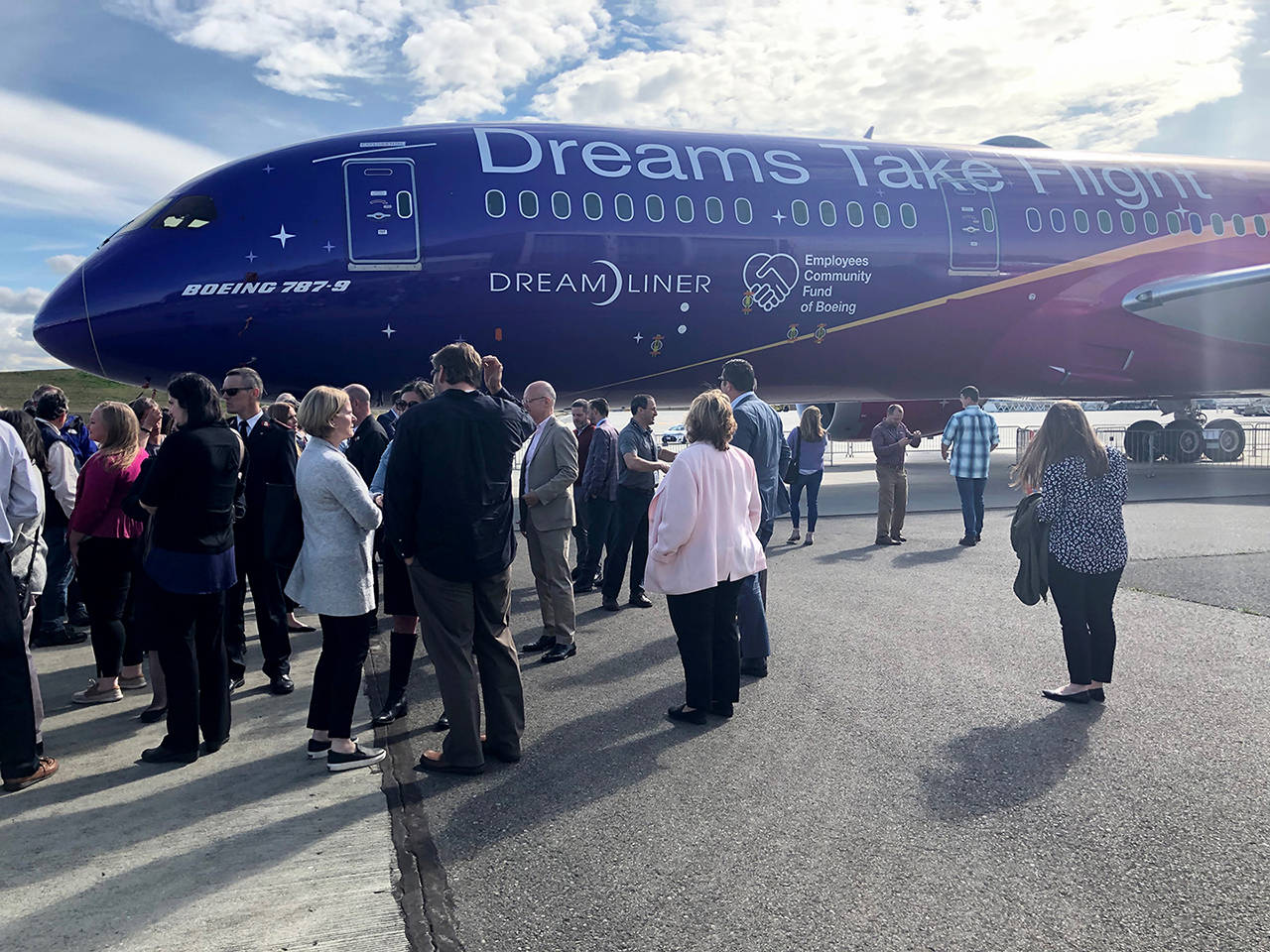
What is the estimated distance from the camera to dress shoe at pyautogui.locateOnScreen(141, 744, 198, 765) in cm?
439

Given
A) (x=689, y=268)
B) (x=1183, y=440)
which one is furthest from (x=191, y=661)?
(x=1183, y=440)

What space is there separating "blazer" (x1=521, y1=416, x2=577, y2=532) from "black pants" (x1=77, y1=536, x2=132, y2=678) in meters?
2.54

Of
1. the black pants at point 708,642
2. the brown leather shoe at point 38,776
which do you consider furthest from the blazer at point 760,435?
the brown leather shoe at point 38,776

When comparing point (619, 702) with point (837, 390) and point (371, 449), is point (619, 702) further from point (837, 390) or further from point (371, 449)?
point (837, 390)

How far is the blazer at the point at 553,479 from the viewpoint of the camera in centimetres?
598

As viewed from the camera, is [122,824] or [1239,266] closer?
[122,824]

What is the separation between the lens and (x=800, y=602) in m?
7.30

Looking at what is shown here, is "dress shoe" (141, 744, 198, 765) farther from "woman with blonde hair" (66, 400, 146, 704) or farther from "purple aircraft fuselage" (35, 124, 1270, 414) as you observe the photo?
"purple aircraft fuselage" (35, 124, 1270, 414)

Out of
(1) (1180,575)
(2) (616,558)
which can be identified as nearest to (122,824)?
(2) (616,558)

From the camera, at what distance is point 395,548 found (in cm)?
436

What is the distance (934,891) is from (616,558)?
4.46 metres

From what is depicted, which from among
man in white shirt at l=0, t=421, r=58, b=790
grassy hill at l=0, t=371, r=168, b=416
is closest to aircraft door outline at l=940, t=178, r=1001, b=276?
man in white shirt at l=0, t=421, r=58, b=790

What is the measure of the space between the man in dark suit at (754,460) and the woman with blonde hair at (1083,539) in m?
1.68

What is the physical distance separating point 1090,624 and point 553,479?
3.39m
